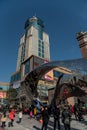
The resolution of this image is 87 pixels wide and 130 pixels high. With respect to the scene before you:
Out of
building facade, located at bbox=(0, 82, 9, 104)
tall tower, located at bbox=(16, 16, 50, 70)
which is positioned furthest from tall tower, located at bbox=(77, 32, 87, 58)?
tall tower, located at bbox=(16, 16, 50, 70)

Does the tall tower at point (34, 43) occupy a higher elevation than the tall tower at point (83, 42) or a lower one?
higher

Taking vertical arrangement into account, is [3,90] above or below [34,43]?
below

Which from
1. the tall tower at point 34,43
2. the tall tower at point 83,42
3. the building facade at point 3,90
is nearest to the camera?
the tall tower at point 83,42

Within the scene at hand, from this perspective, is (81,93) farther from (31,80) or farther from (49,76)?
(49,76)

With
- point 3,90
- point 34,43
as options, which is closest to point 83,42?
point 3,90

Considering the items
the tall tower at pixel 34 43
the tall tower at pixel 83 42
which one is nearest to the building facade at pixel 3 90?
the tall tower at pixel 34 43

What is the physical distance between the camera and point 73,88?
12.8 m

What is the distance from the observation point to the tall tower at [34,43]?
115113 mm

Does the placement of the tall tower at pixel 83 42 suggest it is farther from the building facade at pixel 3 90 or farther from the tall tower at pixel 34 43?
the tall tower at pixel 34 43

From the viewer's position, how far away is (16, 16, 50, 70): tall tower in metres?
115


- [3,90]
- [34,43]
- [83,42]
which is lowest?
[3,90]

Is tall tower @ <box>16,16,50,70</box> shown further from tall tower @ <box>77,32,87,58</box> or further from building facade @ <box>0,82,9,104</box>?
tall tower @ <box>77,32,87,58</box>

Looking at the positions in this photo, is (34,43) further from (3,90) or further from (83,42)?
(83,42)

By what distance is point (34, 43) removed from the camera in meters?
117
